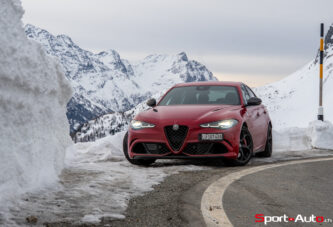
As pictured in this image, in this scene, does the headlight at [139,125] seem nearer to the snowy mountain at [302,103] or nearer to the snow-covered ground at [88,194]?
the snow-covered ground at [88,194]

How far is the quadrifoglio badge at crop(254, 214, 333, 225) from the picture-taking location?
3846mm

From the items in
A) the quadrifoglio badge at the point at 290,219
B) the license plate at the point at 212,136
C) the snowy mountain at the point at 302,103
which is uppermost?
the license plate at the point at 212,136

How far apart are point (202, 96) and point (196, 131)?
5.02ft

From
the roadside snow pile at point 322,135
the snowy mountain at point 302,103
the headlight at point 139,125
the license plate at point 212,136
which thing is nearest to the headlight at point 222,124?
the license plate at point 212,136

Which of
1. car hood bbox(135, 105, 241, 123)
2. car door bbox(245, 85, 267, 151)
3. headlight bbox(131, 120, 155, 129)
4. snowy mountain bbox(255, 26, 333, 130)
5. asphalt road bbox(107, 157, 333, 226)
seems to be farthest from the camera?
snowy mountain bbox(255, 26, 333, 130)

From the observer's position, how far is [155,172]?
657 cm

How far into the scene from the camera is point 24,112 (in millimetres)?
4973

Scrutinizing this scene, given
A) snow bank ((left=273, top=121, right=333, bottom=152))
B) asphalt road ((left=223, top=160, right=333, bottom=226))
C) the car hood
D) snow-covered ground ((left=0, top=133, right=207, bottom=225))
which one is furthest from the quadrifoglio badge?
snow bank ((left=273, top=121, right=333, bottom=152))

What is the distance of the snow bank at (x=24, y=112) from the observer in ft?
14.9

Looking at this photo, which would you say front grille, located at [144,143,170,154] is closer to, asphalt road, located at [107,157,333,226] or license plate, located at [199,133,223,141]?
license plate, located at [199,133,223,141]

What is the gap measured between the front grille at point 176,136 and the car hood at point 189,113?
147mm

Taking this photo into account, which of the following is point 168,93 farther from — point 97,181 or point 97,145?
point 97,181

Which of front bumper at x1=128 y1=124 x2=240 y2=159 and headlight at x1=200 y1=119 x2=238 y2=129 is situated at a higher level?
headlight at x1=200 y1=119 x2=238 y2=129

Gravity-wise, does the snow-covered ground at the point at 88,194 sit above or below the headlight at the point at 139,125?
below
